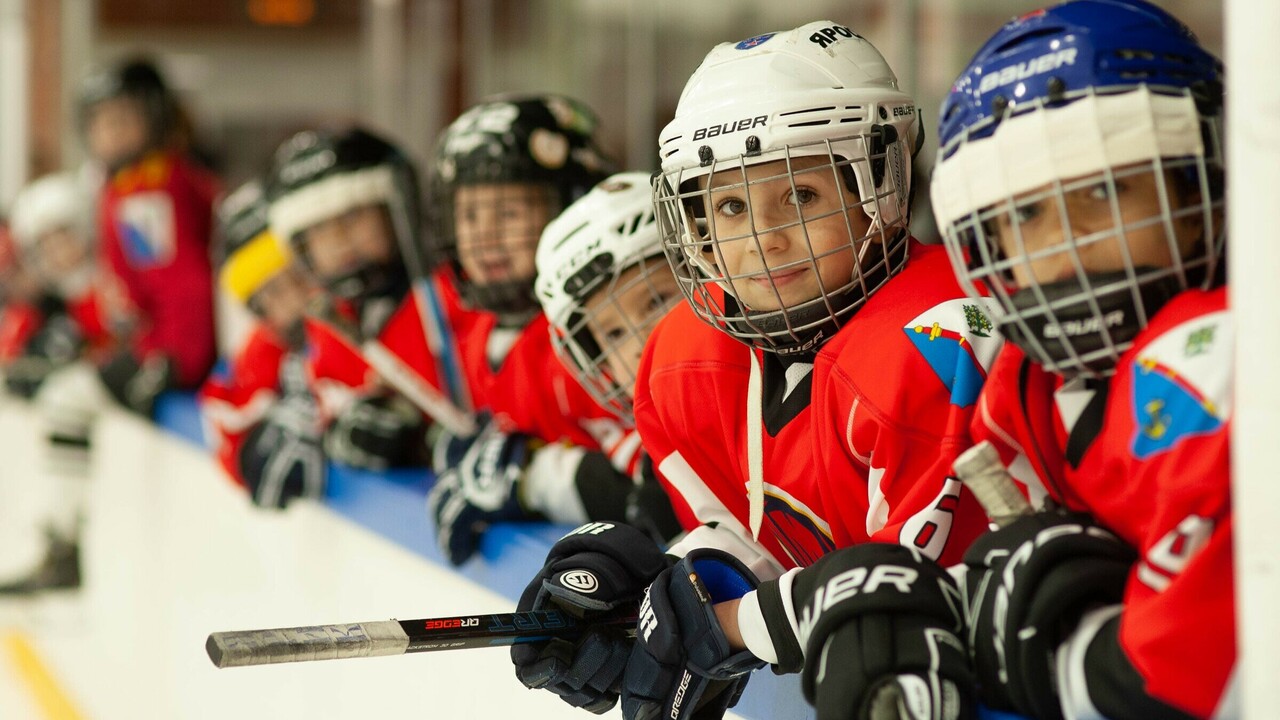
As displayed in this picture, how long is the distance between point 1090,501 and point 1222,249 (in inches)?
8.4

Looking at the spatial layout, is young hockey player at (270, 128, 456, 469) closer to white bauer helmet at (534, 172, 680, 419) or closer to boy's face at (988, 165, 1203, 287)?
white bauer helmet at (534, 172, 680, 419)

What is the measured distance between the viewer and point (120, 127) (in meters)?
4.61

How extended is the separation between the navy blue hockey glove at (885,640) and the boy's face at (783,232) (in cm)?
38

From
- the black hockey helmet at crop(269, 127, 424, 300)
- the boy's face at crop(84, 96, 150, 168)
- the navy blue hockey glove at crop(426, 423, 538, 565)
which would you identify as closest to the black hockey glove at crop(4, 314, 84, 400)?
the boy's face at crop(84, 96, 150, 168)

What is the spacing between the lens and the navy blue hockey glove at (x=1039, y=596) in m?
1.04

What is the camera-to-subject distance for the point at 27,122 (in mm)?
6832

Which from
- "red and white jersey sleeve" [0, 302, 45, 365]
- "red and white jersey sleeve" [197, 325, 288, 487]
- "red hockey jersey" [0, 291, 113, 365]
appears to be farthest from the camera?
Result: "red and white jersey sleeve" [0, 302, 45, 365]

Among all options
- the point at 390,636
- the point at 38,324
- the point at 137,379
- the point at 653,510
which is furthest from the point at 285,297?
the point at 38,324

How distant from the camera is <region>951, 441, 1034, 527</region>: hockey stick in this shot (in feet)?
3.67

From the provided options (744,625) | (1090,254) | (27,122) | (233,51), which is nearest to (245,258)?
(744,625)

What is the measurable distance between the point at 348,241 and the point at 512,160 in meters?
0.70

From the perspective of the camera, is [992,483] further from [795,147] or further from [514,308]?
[514,308]

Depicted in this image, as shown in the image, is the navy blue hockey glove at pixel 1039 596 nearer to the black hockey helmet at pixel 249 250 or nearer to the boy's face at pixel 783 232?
the boy's face at pixel 783 232

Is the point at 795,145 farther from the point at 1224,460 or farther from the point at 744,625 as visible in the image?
the point at 1224,460
